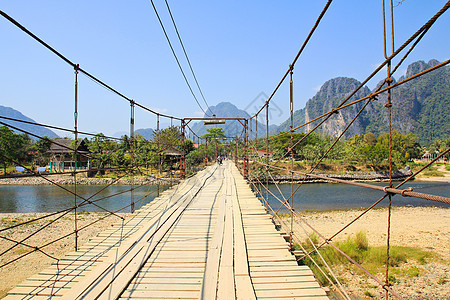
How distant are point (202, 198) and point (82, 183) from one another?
2195 centimetres

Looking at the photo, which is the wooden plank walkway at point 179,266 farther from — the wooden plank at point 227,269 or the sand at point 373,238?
the sand at point 373,238

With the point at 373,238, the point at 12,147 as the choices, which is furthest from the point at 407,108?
the point at 12,147

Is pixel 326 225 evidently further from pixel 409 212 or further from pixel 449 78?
pixel 449 78

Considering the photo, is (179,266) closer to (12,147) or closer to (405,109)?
(12,147)

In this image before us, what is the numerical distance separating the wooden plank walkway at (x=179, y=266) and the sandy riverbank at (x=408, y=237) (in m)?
3.62

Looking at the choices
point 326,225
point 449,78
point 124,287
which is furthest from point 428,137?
point 124,287

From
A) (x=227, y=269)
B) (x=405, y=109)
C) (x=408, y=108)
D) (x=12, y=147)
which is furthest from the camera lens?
(x=405, y=109)

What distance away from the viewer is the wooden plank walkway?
5.96ft

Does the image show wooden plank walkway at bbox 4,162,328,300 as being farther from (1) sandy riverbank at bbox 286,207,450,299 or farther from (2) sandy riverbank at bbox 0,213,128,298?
(2) sandy riverbank at bbox 0,213,128,298

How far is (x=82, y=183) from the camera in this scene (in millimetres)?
22875

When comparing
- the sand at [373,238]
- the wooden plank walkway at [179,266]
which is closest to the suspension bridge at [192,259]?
the wooden plank walkway at [179,266]

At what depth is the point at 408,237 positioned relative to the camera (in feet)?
27.9

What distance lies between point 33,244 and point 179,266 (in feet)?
26.8

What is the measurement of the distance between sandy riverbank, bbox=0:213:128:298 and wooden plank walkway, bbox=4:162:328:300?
157 inches
